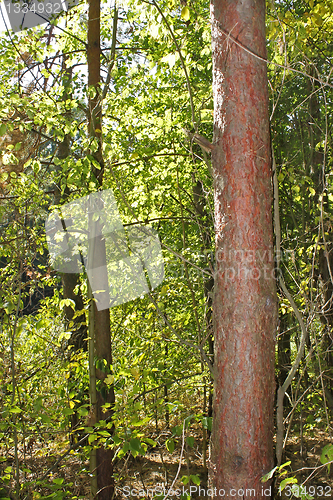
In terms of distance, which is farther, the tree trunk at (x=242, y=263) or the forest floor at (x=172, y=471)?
the forest floor at (x=172, y=471)

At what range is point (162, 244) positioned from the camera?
2.49 metres

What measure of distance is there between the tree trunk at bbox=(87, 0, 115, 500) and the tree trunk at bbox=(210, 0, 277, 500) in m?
1.73

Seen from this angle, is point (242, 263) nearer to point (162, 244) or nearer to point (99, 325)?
point (162, 244)

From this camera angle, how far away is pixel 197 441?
5.58m

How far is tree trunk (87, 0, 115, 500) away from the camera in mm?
3549

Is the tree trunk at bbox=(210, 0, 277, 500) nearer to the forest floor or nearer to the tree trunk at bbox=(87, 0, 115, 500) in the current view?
the tree trunk at bbox=(87, 0, 115, 500)

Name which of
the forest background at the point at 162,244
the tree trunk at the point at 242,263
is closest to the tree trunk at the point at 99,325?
the forest background at the point at 162,244

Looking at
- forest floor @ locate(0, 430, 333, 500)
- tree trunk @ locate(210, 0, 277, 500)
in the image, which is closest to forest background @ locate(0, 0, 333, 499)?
forest floor @ locate(0, 430, 333, 500)

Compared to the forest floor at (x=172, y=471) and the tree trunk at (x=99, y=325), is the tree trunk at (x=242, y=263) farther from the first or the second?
the forest floor at (x=172, y=471)

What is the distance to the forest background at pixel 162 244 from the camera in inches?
113

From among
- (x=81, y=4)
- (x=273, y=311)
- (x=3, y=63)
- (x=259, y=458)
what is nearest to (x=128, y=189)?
(x=3, y=63)

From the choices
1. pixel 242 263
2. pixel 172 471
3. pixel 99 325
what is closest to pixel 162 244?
pixel 242 263

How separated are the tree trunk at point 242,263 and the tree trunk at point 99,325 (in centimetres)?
173

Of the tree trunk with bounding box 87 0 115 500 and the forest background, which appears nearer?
the forest background
